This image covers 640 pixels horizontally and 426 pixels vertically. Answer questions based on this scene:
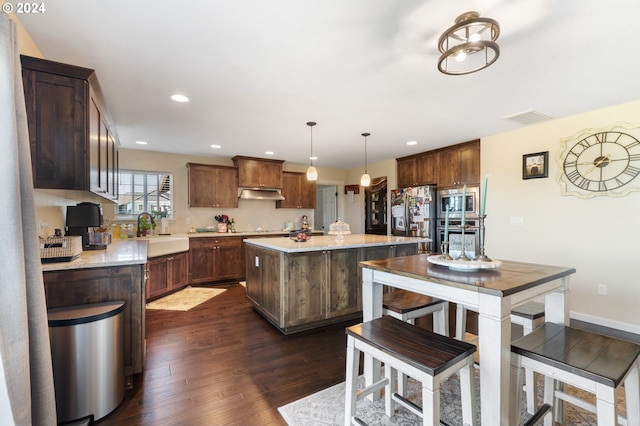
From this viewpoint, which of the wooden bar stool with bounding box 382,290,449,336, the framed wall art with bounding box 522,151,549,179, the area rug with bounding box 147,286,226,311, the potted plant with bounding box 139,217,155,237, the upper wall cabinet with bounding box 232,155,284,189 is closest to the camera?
the wooden bar stool with bounding box 382,290,449,336

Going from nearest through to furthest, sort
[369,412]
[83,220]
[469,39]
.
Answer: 1. [469,39]
2. [369,412]
3. [83,220]

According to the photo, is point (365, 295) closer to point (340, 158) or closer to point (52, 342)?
point (52, 342)

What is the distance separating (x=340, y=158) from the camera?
6.02 metres

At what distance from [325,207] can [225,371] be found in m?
6.23

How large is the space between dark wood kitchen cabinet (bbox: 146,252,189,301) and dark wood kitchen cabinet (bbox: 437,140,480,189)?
4.68 meters

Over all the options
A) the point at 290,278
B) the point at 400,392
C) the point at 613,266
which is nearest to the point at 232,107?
the point at 290,278

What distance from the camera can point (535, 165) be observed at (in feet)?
12.3

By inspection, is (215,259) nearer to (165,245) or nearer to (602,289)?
(165,245)

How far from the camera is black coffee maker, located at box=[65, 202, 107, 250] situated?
2.77m

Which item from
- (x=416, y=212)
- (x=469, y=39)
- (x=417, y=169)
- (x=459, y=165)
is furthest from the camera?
(x=417, y=169)

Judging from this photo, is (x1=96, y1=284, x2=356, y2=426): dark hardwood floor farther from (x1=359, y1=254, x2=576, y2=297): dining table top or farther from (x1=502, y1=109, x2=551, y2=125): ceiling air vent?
(x1=502, y1=109, x2=551, y2=125): ceiling air vent

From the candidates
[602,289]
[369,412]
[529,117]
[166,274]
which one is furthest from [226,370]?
[529,117]

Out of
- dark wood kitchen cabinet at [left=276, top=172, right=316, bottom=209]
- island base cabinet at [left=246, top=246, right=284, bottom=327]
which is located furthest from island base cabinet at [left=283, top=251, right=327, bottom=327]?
dark wood kitchen cabinet at [left=276, top=172, right=316, bottom=209]

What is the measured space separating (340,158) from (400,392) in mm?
4807
